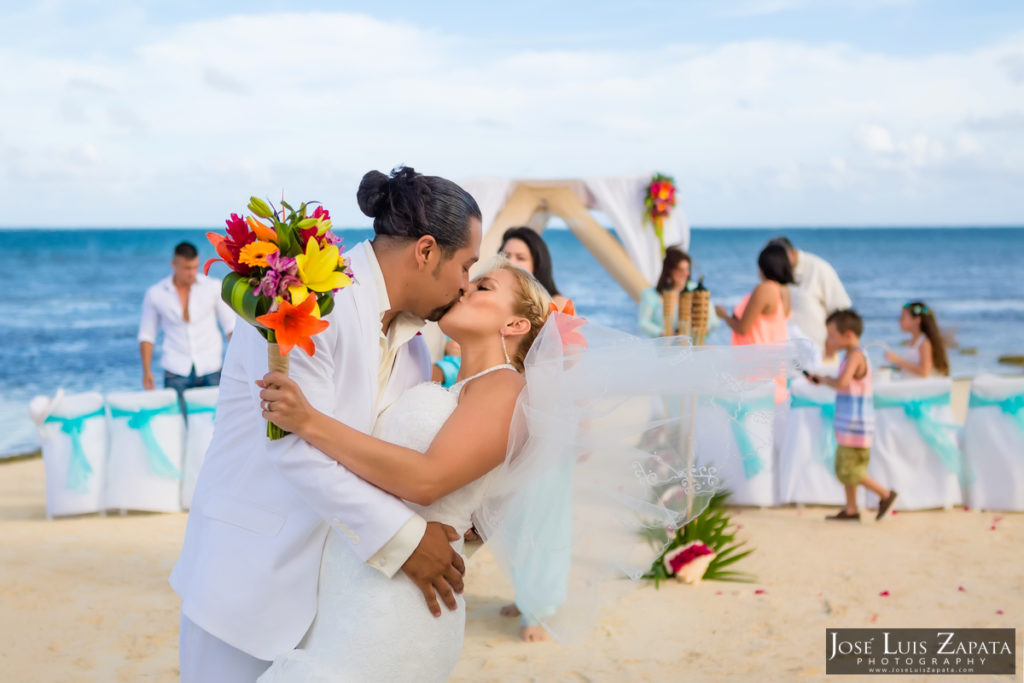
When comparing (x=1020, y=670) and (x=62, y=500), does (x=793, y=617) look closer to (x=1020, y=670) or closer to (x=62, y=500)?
(x=1020, y=670)

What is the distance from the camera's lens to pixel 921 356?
7598 mm

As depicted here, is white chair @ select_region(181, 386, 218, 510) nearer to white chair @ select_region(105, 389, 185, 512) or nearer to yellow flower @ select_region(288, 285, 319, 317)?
white chair @ select_region(105, 389, 185, 512)

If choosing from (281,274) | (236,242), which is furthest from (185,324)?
(281,274)

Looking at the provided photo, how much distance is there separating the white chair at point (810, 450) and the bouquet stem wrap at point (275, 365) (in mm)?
5774

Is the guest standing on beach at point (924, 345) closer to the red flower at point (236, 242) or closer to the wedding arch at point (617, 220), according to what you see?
the wedding arch at point (617, 220)

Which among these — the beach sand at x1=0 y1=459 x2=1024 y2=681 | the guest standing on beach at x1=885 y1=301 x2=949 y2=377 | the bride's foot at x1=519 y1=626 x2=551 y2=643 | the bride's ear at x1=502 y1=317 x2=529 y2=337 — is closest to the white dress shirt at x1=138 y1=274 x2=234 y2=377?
the beach sand at x1=0 y1=459 x2=1024 y2=681

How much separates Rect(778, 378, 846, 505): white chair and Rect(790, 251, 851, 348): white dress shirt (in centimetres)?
318

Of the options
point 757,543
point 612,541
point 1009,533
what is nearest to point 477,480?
point 612,541

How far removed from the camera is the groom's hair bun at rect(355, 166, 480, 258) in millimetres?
2326

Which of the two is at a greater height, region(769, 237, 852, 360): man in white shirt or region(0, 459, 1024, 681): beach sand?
region(769, 237, 852, 360): man in white shirt

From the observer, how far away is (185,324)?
7953 mm

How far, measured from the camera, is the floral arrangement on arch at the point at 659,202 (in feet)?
29.5

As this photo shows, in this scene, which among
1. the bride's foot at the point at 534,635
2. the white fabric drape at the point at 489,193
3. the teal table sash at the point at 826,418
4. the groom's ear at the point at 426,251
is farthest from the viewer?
the white fabric drape at the point at 489,193

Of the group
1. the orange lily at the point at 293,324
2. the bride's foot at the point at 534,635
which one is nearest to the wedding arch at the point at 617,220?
the bride's foot at the point at 534,635
